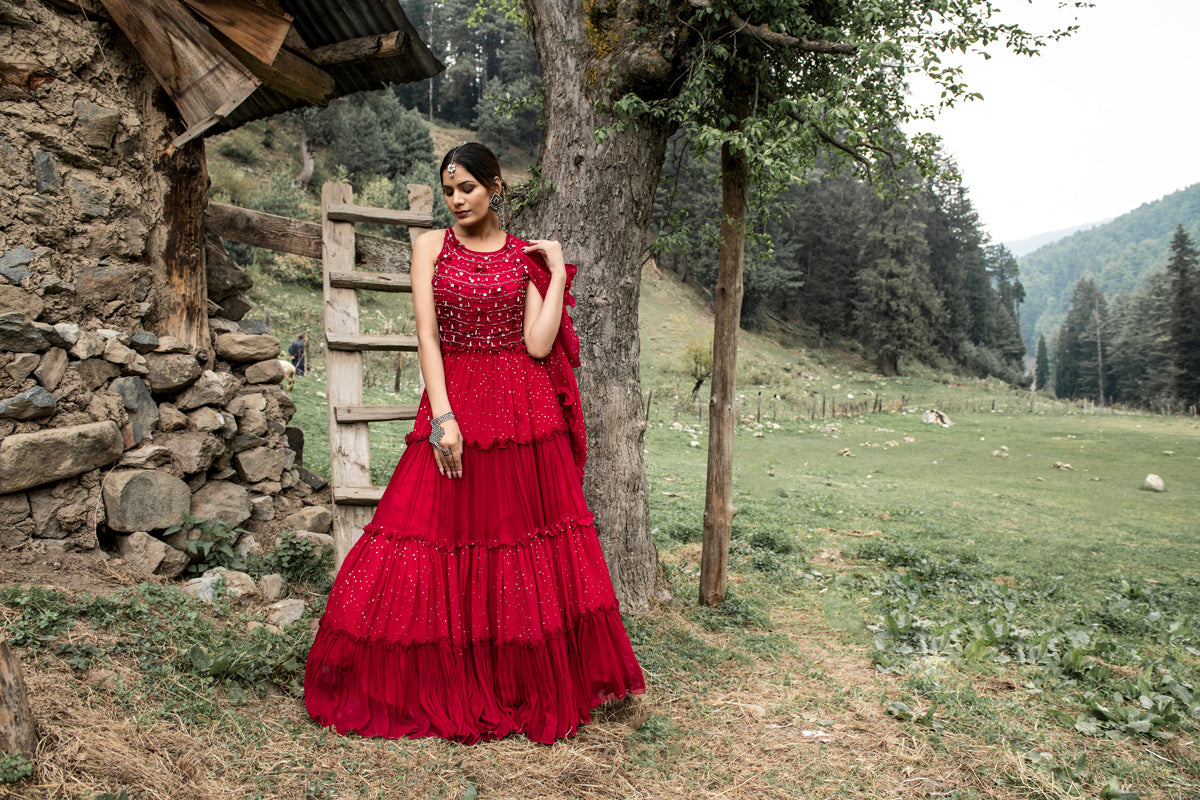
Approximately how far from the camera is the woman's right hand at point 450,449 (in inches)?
123

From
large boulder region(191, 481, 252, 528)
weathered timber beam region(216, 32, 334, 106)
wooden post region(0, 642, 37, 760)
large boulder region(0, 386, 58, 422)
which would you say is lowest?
wooden post region(0, 642, 37, 760)

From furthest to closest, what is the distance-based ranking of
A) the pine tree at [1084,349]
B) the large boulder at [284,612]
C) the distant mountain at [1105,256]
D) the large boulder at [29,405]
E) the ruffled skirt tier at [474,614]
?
the distant mountain at [1105,256] < the pine tree at [1084,349] < the large boulder at [284,612] < the large boulder at [29,405] < the ruffled skirt tier at [474,614]

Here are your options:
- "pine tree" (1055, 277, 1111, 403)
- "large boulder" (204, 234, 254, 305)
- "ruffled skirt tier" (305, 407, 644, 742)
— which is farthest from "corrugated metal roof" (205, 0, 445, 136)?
"pine tree" (1055, 277, 1111, 403)

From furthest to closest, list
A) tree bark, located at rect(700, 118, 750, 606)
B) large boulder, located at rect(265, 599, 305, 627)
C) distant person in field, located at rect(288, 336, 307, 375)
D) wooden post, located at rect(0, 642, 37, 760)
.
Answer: distant person in field, located at rect(288, 336, 307, 375), tree bark, located at rect(700, 118, 750, 606), large boulder, located at rect(265, 599, 305, 627), wooden post, located at rect(0, 642, 37, 760)

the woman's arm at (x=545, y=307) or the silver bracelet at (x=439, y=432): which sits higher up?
the woman's arm at (x=545, y=307)

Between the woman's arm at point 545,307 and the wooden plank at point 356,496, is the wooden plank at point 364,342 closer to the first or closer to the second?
the wooden plank at point 356,496

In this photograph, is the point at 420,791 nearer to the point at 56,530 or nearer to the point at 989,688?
the point at 56,530

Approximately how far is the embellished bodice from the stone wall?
2.10m

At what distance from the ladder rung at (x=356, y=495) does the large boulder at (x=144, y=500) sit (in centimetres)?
90

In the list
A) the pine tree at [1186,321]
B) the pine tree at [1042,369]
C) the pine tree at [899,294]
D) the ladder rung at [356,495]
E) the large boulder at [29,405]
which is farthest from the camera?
the pine tree at [1042,369]

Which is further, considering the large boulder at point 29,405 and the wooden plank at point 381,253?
the wooden plank at point 381,253

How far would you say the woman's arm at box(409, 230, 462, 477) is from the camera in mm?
3145

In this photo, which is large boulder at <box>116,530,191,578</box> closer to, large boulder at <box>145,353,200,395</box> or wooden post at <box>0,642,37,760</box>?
large boulder at <box>145,353,200,395</box>

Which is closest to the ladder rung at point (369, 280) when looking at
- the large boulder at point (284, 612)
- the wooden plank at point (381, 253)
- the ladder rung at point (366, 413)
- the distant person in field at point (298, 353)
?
the wooden plank at point (381, 253)
